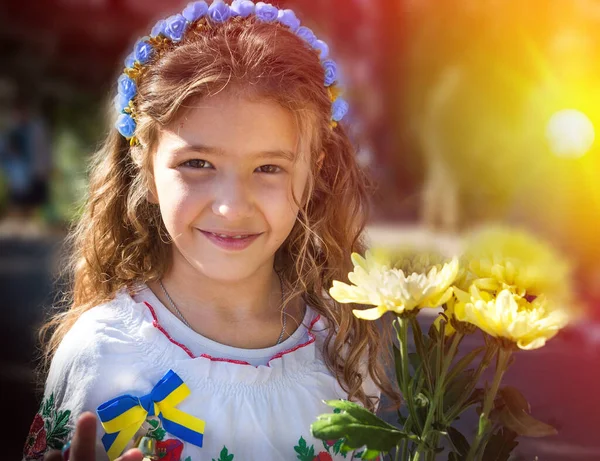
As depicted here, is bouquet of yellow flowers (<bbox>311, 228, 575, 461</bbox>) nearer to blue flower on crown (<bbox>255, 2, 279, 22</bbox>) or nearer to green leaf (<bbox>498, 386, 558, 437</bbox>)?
green leaf (<bbox>498, 386, 558, 437</bbox>)

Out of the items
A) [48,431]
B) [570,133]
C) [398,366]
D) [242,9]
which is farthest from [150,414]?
[570,133]

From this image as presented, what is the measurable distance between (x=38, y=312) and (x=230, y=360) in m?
3.39

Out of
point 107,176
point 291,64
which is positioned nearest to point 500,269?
point 291,64

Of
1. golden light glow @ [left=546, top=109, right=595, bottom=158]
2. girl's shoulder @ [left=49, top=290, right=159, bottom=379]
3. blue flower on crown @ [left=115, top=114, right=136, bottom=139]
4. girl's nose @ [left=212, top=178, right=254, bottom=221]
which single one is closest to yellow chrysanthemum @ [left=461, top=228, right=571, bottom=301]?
girl's nose @ [left=212, top=178, right=254, bottom=221]

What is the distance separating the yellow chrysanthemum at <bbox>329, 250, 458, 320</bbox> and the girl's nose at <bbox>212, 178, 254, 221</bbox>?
382 mm

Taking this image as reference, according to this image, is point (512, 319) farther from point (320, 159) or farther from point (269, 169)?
point (320, 159)

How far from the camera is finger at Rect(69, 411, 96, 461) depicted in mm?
1043

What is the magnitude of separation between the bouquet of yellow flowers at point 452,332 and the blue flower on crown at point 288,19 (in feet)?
2.08

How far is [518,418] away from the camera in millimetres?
1026

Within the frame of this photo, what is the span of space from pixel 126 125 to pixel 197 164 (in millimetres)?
246

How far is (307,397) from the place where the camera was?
1531 millimetres

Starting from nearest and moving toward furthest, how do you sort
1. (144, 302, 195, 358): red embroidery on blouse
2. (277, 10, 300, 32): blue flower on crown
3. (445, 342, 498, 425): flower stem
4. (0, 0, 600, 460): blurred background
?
(445, 342, 498, 425): flower stem < (144, 302, 195, 358): red embroidery on blouse < (277, 10, 300, 32): blue flower on crown < (0, 0, 600, 460): blurred background

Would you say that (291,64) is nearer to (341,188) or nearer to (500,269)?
(341,188)

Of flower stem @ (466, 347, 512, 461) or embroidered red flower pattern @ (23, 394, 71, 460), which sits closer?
flower stem @ (466, 347, 512, 461)
